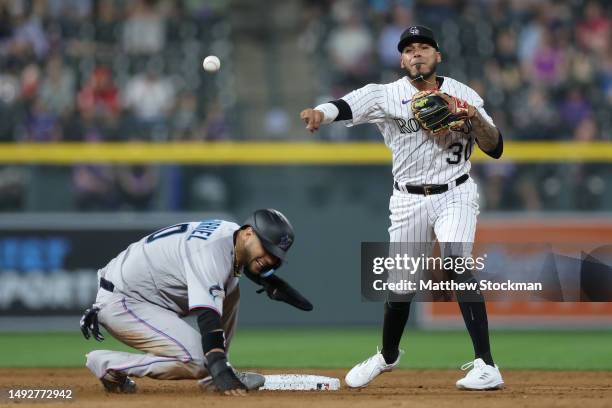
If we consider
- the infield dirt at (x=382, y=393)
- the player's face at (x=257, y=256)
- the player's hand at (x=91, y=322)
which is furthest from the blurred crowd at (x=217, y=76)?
the player's face at (x=257, y=256)

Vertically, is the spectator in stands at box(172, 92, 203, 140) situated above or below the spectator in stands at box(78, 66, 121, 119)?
below

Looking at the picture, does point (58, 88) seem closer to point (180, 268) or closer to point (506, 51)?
point (506, 51)

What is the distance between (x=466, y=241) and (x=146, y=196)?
5952 millimetres

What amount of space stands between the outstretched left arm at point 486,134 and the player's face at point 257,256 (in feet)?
4.50

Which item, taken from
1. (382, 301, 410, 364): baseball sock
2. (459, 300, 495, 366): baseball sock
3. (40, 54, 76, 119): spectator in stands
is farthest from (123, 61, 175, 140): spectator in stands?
(459, 300, 495, 366): baseball sock

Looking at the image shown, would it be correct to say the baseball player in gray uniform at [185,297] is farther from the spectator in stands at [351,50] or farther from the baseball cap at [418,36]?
the spectator in stands at [351,50]

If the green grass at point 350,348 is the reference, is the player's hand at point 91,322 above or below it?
above

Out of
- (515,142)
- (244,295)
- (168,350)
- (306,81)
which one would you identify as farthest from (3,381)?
(306,81)

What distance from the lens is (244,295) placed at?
37.7 feet

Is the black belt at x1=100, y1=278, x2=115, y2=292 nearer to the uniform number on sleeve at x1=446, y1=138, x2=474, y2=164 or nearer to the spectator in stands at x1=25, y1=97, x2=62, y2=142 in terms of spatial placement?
the uniform number on sleeve at x1=446, y1=138, x2=474, y2=164

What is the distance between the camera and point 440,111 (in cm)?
599

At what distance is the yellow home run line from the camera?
1154 centimetres

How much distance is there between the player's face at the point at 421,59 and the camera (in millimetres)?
6285

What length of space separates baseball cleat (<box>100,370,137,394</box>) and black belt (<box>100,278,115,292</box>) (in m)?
0.47
